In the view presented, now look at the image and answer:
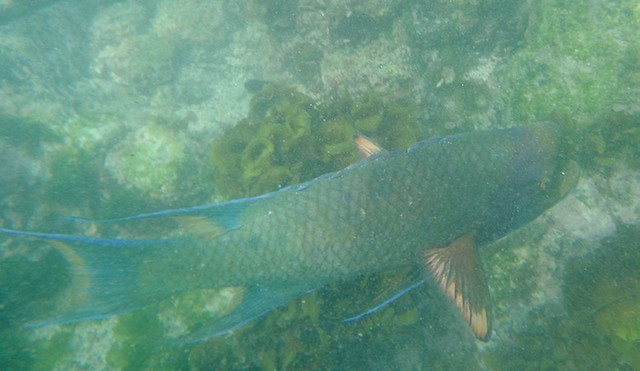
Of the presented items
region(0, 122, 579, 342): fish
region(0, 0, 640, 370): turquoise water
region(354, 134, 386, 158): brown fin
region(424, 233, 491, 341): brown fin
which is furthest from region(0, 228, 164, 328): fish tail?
region(424, 233, 491, 341): brown fin

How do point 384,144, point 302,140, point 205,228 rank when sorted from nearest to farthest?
point 205,228 < point 384,144 < point 302,140

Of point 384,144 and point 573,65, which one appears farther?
point 573,65

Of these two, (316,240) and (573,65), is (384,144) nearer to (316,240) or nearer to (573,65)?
(316,240)

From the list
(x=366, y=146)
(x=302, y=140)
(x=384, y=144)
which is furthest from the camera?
(x=302, y=140)

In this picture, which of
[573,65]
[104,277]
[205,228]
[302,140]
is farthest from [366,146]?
[573,65]

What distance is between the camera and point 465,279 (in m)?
2.39

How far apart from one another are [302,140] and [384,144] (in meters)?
0.94

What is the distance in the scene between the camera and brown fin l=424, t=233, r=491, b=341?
2277 millimetres

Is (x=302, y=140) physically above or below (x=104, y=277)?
below

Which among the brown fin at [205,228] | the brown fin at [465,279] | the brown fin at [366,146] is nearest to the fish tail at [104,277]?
the brown fin at [205,228]

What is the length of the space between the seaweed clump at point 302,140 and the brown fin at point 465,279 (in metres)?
1.49

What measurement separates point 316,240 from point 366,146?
38.6 inches

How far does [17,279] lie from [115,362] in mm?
1871

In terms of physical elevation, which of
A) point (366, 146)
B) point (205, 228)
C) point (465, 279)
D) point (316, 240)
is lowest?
point (465, 279)
